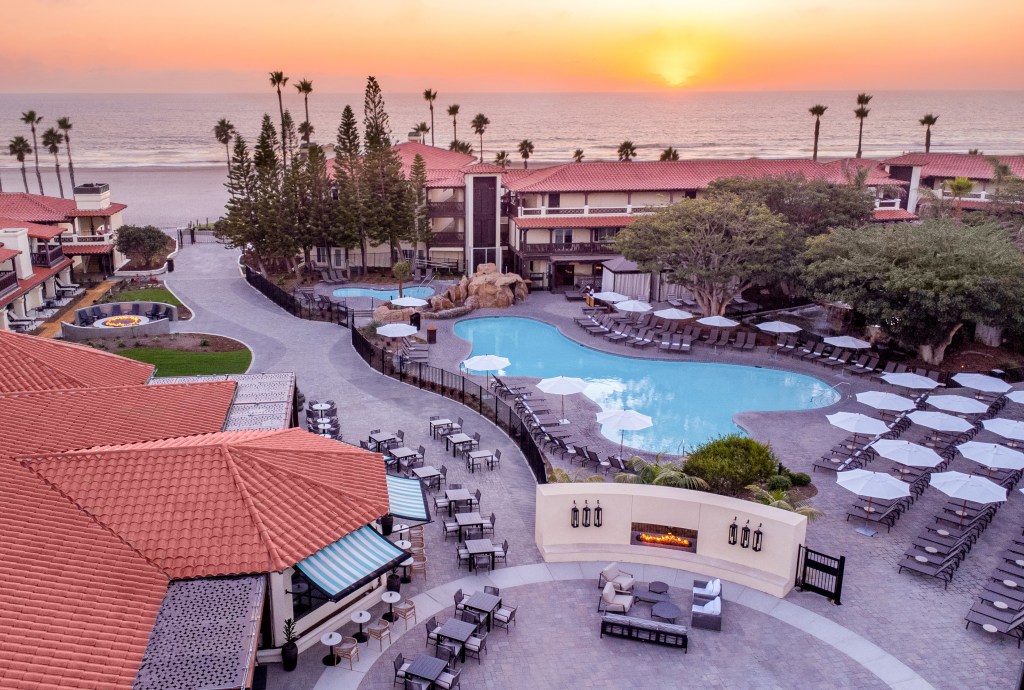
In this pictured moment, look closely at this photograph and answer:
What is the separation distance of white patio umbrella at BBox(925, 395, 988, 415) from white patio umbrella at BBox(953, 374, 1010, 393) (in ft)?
5.11

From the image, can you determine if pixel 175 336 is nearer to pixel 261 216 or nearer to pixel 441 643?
pixel 261 216

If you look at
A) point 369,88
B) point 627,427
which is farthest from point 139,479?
point 369,88

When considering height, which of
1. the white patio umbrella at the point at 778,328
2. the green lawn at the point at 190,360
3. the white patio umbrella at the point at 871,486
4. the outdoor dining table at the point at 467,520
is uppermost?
the white patio umbrella at the point at 778,328

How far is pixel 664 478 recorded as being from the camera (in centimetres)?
1894

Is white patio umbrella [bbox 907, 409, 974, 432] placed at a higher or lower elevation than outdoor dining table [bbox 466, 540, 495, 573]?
higher

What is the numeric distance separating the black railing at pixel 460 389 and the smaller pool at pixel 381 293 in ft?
36.5

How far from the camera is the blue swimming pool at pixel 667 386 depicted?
28.3m

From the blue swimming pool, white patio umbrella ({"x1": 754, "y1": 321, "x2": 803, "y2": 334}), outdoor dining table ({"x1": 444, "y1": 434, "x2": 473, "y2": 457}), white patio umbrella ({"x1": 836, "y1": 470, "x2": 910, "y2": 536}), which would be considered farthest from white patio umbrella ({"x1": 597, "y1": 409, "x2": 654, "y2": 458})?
white patio umbrella ({"x1": 754, "y1": 321, "x2": 803, "y2": 334})

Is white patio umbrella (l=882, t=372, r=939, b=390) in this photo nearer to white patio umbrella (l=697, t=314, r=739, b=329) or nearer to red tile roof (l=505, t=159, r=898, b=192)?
white patio umbrella (l=697, t=314, r=739, b=329)

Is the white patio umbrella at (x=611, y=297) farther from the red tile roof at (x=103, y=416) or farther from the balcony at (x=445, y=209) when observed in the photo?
the red tile roof at (x=103, y=416)

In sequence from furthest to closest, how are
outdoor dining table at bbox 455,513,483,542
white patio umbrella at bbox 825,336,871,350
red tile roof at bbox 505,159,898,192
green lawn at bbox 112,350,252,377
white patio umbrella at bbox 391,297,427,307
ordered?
red tile roof at bbox 505,159,898,192, white patio umbrella at bbox 391,297,427,307, white patio umbrella at bbox 825,336,871,350, green lawn at bbox 112,350,252,377, outdoor dining table at bbox 455,513,483,542

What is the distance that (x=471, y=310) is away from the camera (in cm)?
4306

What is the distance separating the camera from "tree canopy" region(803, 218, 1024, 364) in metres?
30.4

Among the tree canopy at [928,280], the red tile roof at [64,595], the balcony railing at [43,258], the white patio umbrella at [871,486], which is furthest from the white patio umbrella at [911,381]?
the balcony railing at [43,258]
